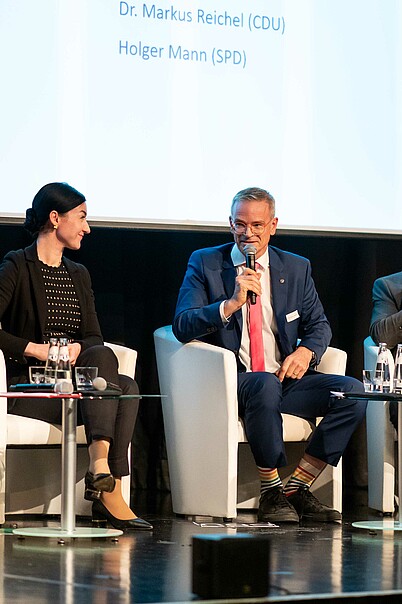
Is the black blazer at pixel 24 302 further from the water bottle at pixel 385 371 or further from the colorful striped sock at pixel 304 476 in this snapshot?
the water bottle at pixel 385 371

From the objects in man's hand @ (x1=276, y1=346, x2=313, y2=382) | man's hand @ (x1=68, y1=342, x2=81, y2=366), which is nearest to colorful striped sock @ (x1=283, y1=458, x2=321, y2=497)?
man's hand @ (x1=276, y1=346, x2=313, y2=382)

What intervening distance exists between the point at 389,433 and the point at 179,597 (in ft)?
7.59

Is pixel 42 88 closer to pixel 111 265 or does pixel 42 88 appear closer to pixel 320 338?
pixel 111 265

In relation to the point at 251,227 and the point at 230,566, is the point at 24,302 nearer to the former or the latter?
the point at 251,227

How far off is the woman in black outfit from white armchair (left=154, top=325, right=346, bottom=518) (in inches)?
14.4

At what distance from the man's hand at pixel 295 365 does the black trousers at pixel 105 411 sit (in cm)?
68

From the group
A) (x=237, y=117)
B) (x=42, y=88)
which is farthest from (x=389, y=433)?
(x=42, y=88)

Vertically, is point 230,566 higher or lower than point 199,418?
lower

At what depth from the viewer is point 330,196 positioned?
5773mm

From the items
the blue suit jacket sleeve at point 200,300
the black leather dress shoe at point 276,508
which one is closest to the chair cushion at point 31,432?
the blue suit jacket sleeve at point 200,300

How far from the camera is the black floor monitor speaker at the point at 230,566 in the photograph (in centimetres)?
277

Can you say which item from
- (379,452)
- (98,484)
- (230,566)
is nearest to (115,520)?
(98,484)

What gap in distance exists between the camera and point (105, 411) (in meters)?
4.30

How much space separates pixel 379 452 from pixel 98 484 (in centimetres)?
148
